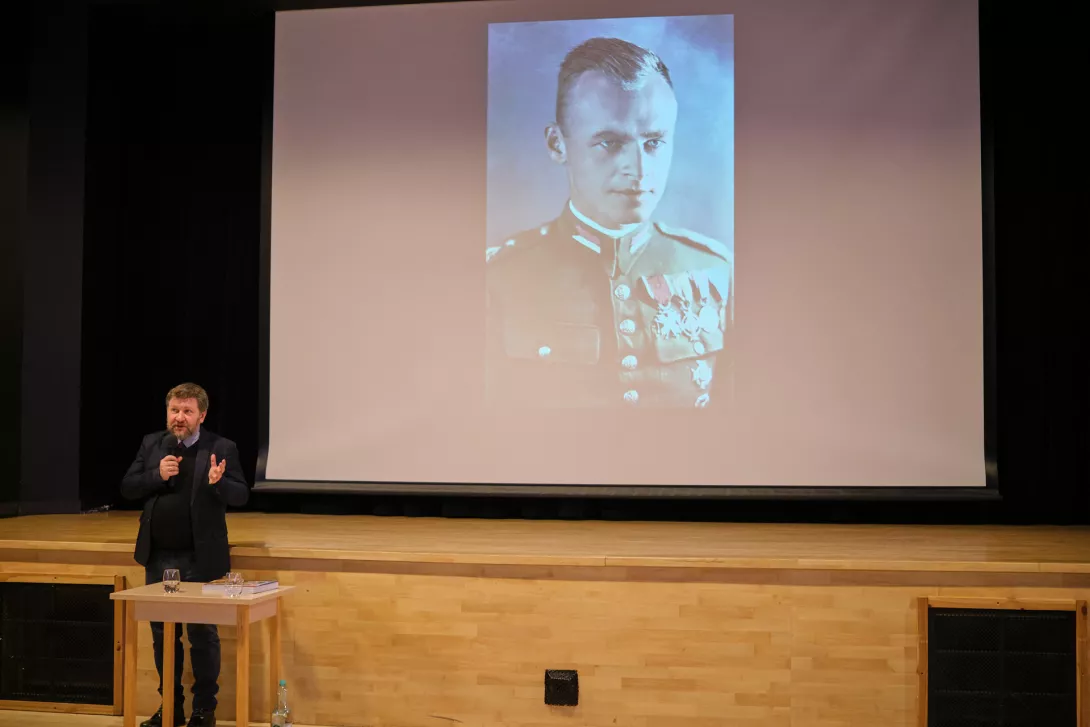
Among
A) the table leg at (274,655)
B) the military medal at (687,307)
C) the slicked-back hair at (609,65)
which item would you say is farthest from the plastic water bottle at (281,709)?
the slicked-back hair at (609,65)

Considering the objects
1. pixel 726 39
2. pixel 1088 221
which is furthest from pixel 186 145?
pixel 1088 221

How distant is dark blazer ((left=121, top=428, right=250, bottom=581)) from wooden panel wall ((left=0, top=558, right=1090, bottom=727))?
0.37m

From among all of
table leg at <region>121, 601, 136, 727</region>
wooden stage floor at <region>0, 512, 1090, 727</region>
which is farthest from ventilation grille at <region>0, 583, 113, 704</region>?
table leg at <region>121, 601, 136, 727</region>

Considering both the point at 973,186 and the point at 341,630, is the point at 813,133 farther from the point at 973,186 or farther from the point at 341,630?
the point at 341,630

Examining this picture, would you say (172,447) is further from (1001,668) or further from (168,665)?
(1001,668)

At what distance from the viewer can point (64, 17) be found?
5750mm

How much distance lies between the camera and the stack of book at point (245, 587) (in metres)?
3.80

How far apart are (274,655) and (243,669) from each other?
0.35m

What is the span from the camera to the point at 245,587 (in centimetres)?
385

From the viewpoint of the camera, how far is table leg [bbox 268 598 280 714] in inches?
163

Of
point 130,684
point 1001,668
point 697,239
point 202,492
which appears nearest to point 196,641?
point 130,684

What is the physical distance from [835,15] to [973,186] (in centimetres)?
112

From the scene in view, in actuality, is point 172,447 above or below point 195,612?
above

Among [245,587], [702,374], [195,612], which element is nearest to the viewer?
[195,612]
